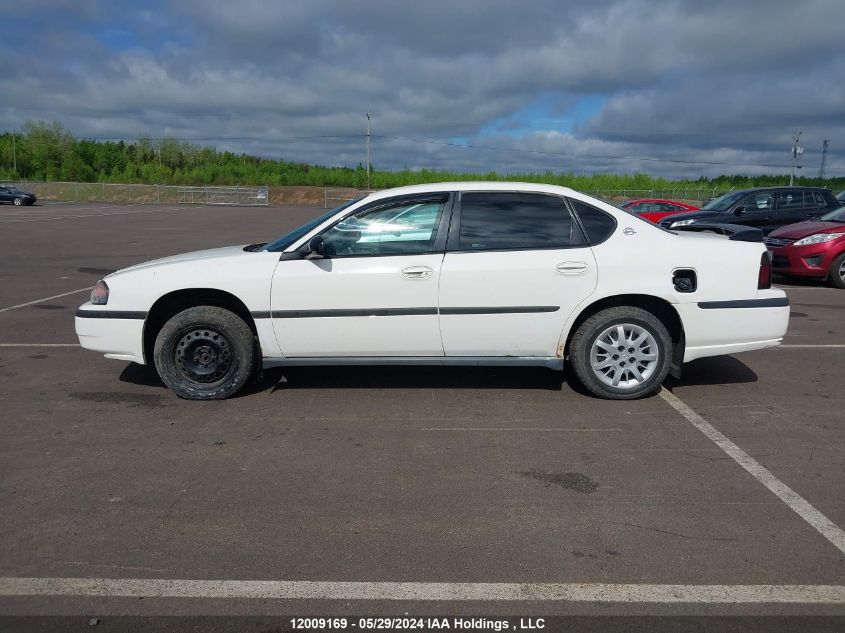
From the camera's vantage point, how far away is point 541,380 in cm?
642

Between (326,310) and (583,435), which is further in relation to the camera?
(326,310)

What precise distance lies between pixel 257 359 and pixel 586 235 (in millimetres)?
2690

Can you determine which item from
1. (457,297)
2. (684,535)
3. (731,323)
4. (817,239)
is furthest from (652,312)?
(817,239)

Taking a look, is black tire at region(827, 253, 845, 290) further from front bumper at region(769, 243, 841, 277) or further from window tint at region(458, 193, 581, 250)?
window tint at region(458, 193, 581, 250)

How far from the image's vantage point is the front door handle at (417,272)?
5535 millimetres

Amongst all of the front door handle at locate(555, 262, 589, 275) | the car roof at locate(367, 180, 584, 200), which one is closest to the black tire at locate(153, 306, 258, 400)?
the car roof at locate(367, 180, 584, 200)

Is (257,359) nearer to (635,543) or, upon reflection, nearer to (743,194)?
(635,543)

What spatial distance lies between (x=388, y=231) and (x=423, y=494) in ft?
A: 7.55

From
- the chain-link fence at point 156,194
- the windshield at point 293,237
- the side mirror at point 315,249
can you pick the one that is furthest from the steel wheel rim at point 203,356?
the chain-link fence at point 156,194

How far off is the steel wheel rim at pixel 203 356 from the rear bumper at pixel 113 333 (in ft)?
1.01

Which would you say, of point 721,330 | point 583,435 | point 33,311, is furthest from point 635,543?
point 33,311

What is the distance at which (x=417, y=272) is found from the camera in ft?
18.2

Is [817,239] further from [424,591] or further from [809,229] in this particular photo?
[424,591]

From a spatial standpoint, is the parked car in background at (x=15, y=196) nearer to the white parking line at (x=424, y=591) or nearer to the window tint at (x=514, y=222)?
the window tint at (x=514, y=222)
